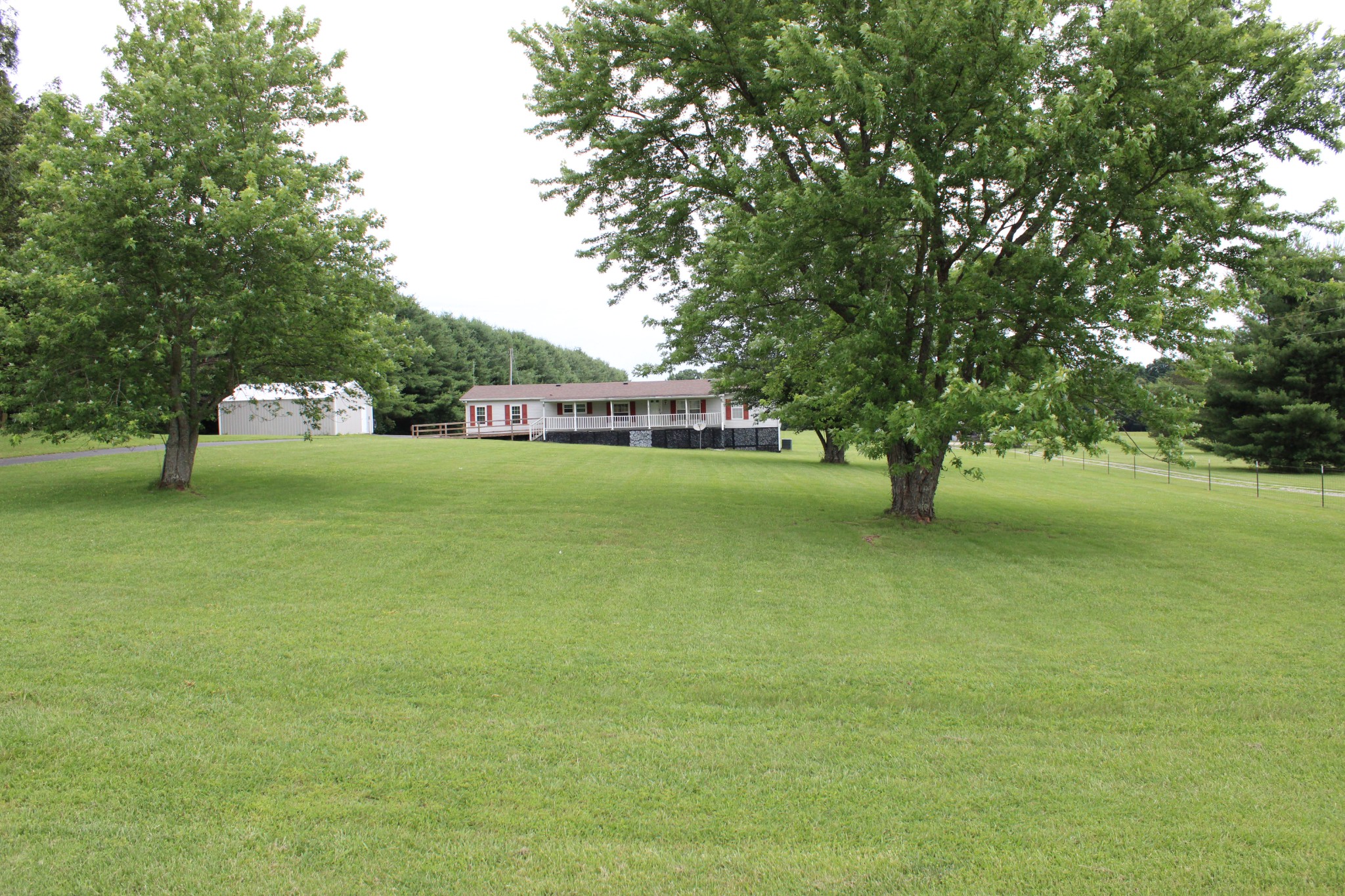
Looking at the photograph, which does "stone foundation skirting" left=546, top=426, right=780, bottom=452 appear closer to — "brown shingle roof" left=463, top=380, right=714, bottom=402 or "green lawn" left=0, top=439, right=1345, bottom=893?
"brown shingle roof" left=463, top=380, right=714, bottom=402

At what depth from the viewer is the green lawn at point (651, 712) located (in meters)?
3.60

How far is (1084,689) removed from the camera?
19.9 feet

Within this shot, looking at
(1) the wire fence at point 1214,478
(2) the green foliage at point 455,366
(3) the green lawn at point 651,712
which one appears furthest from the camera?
(2) the green foliage at point 455,366

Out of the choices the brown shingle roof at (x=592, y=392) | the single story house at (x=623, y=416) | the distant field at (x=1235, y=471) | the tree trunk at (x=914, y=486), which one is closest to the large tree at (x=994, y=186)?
the tree trunk at (x=914, y=486)

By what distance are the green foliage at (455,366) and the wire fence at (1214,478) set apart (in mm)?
37093

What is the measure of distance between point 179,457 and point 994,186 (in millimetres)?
15832

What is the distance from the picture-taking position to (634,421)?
163 feet

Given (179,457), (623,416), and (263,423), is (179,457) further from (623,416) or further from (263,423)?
(623,416)

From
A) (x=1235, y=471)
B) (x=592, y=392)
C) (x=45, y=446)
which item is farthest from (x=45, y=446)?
(x=1235, y=471)

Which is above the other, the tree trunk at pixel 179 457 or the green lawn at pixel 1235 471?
the tree trunk at pixel 179 457

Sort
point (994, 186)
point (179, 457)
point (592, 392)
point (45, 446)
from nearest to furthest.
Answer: point (994, 186) → point (179, 457) → point (45, 446) → point (592, 392)

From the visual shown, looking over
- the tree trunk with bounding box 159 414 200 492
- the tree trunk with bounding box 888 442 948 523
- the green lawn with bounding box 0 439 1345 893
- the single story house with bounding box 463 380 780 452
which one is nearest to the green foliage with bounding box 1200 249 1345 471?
the single story house with bounding box 463 380 780 452

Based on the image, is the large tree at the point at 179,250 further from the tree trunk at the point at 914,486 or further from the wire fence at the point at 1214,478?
the wire fence at the point at 1214,478

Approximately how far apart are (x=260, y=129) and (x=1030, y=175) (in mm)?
14226
